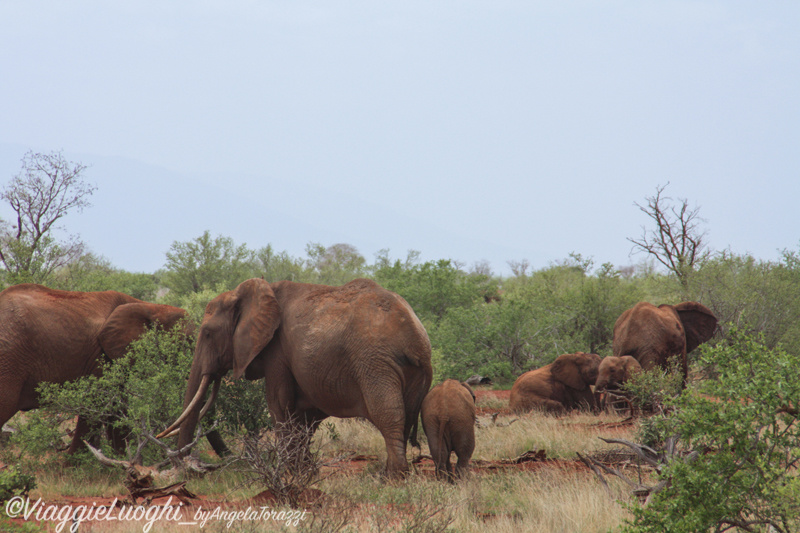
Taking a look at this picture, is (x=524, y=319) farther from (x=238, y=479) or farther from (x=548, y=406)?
(x=238, y=479)

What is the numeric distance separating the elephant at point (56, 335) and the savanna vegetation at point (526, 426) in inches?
14.5

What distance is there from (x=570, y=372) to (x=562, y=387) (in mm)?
453

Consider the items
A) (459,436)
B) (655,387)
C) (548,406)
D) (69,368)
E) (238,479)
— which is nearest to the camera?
(459,436)

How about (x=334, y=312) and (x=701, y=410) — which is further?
(x=334, y=312)

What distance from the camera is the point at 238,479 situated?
30.3 ft

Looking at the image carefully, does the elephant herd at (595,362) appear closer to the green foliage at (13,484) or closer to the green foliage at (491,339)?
the green foliage at (491,339)

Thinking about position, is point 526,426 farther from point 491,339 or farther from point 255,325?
point 491,339

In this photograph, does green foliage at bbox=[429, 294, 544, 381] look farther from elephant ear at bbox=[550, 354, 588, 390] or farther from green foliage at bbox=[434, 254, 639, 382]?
elephant ear at bbox=[550, 354, 588, 390]

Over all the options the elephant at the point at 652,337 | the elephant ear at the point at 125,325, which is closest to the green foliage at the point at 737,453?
the elephant ear at the point at 125,325

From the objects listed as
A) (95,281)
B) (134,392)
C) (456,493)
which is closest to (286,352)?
(134,392)

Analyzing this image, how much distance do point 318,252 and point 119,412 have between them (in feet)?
158

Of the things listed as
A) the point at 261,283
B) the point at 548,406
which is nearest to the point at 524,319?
the point at 548,406

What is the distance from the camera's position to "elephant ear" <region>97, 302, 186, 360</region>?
1049 cm

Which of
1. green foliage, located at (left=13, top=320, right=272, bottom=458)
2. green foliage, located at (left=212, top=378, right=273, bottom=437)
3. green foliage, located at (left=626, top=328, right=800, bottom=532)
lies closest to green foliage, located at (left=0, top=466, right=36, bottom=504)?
green foliage, located at (left=13, top=320, right=272, bottom=458)
